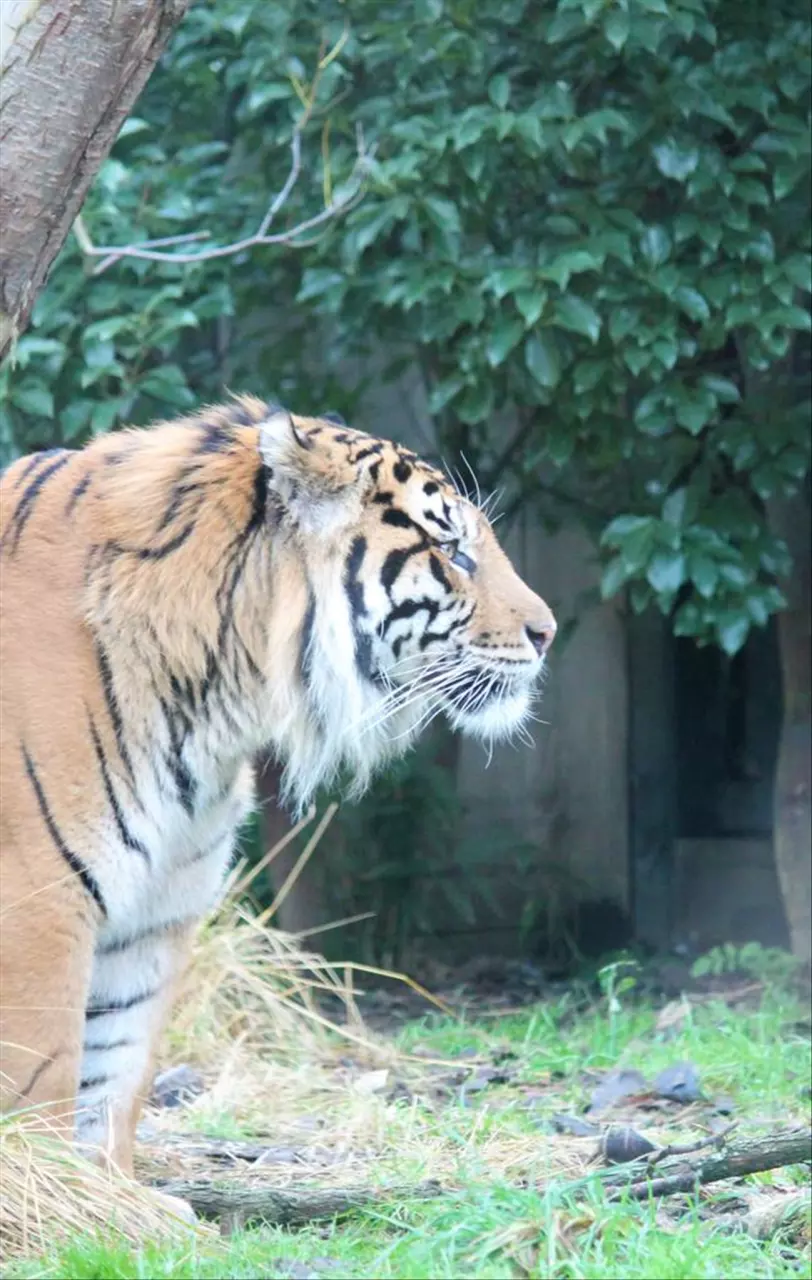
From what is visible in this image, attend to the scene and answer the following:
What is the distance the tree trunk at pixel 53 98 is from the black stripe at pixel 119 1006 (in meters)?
1.53

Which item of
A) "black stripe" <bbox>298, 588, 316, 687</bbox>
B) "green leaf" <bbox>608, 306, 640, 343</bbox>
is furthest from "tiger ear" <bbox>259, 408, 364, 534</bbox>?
"green leaf" <bbox>608, 306, 640, 343</bbox>

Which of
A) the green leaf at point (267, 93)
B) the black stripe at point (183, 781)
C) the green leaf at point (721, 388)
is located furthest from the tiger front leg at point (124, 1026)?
the green leaf at point (267, 93)

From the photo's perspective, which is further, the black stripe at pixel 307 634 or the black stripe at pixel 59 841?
the black stripe at pixel 307 634

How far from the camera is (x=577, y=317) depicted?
549 cm

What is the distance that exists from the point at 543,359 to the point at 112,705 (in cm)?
255

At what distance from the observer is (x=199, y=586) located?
3625 mm

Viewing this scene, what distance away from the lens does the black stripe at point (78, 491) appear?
373cm

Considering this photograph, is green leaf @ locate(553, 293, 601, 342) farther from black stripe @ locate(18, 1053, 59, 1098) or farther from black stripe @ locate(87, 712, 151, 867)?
black stripe @ locate(18, 1053, 59, 1098)

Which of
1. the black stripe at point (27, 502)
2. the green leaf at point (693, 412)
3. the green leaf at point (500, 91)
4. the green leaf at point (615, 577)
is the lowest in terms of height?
the green leaf at point (615, 577)

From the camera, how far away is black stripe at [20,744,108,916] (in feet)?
11.1

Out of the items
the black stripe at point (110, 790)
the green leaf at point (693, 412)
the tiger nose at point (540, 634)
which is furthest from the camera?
the green leaf at point (693, 412)

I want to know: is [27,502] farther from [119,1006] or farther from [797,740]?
[797,740]

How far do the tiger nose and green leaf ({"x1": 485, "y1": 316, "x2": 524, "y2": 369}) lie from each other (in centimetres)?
186

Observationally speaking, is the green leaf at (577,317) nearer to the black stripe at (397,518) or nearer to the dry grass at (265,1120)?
the black stripe at (397,518)
